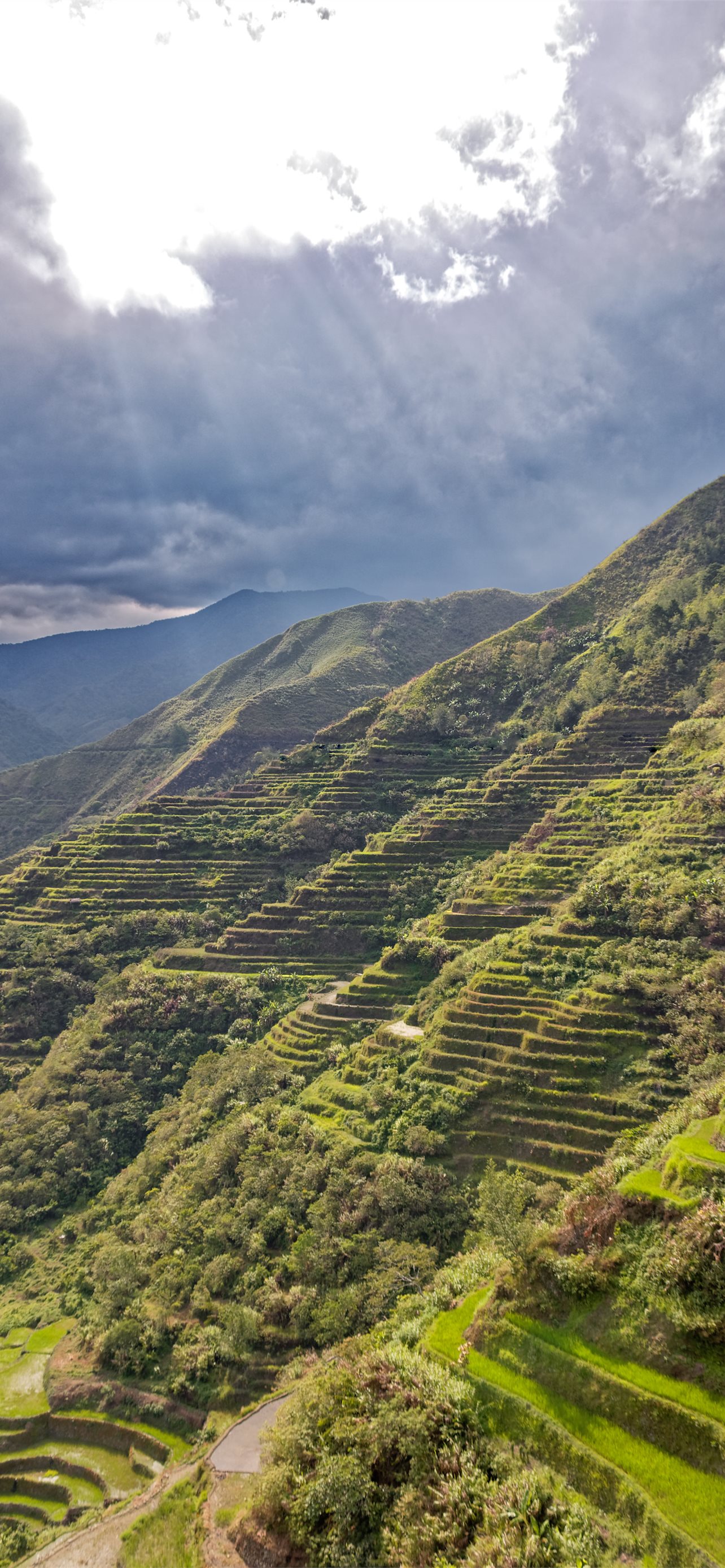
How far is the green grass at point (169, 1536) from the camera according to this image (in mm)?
19484

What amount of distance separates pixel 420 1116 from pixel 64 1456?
19.6 m

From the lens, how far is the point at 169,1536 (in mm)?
20906

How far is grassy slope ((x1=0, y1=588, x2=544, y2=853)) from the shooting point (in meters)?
121

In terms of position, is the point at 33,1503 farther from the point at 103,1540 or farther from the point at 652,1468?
the point at 652,1468

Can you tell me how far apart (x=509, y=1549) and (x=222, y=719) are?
13690cm

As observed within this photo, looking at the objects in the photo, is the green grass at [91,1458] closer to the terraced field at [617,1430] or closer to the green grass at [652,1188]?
the terraced field at [617,1430]

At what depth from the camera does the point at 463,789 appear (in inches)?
2977

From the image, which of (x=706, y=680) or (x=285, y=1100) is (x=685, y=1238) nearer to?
(x=285, y=1100)

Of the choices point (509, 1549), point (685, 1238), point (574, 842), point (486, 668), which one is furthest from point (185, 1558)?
point (486, 668)

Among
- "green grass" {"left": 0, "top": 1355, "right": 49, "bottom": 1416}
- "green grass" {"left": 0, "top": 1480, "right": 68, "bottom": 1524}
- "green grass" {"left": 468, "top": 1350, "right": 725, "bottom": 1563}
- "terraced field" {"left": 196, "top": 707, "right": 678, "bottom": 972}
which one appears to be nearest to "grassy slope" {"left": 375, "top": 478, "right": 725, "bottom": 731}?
"terraced field" {"left": 196, "top": 707, "right": 678, "bottom": 972}

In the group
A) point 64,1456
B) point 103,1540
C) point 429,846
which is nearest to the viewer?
point 103,1540

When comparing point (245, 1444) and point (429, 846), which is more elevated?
point (429, 846)

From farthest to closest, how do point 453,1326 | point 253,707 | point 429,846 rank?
point 253,707
point 429,846
point 453,1326

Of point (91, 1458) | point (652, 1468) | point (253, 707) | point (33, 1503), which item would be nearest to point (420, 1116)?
point (91, 1458)
